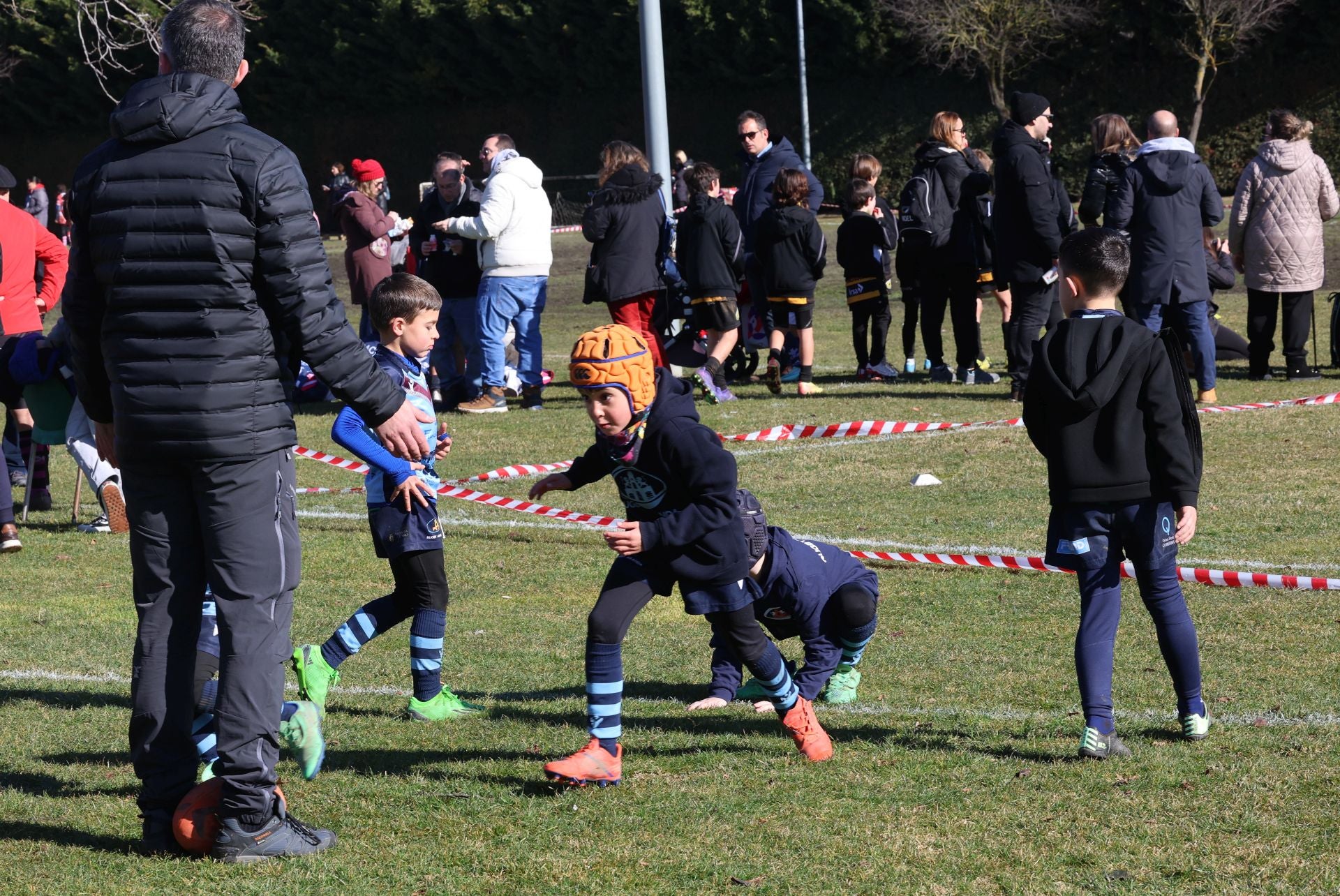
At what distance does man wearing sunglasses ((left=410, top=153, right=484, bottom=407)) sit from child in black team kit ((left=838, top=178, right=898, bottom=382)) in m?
3.36

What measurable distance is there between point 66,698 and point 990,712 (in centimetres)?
354

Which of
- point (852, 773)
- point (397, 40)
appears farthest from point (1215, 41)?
point (852, 773)

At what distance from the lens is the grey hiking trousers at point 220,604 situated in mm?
4070

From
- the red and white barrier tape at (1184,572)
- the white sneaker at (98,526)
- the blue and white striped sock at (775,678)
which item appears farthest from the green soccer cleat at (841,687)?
the white sneaker at (98,526)

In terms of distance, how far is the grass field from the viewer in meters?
4.09

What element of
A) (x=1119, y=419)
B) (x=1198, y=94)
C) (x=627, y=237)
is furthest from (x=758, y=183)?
(x=1198, y=94)

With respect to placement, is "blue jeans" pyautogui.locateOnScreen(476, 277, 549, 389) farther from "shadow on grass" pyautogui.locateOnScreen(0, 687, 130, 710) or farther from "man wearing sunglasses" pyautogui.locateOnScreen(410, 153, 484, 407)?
"shadow on grass" pyautogui.locateOnScreen(0, 687, 130, 710)

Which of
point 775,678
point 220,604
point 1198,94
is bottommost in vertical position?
point 775,678

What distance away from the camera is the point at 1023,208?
11945 millimetres

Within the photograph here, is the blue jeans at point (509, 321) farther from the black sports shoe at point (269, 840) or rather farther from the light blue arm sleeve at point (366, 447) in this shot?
the black sports shoe at point (269, 840)

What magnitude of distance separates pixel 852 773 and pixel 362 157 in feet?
181

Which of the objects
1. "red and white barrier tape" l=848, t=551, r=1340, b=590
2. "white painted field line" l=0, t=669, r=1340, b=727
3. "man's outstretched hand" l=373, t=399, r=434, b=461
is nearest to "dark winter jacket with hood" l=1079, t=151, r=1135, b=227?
"red and white barrier tape" l=848, t=551, r=1340, b=590

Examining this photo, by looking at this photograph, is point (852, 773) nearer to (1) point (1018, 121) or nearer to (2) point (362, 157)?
(1) point (1018, 121)

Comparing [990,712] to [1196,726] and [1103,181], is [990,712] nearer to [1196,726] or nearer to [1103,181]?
[1196,726]
